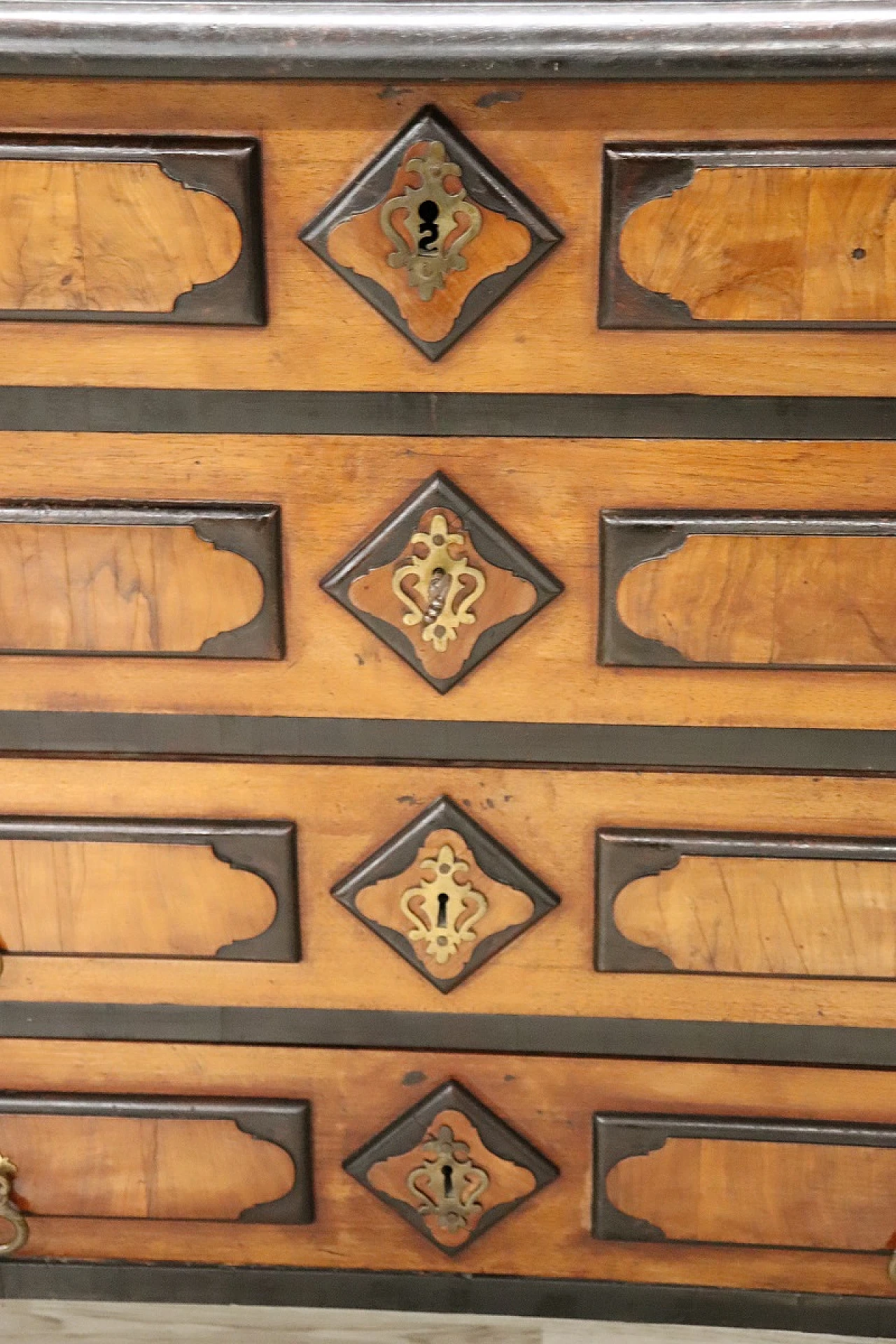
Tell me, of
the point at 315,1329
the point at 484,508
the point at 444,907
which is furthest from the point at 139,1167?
the point at 484,508

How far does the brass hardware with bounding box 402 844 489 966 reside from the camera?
0.90m

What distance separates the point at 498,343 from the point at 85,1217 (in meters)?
0.72

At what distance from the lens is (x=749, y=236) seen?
764mm

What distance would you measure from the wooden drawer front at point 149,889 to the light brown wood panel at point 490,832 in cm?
1

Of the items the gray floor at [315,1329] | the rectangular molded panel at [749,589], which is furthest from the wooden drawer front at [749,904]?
the gray floor at [315,1329]

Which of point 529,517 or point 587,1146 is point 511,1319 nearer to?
point 587,1146

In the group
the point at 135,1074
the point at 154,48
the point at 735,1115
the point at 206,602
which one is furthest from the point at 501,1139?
the point at 154,48

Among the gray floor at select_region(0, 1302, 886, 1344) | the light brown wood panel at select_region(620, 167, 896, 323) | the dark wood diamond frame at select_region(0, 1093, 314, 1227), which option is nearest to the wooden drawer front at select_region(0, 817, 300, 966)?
the dark wood diamond frame at select_region(0, 1093, 314, 1227)

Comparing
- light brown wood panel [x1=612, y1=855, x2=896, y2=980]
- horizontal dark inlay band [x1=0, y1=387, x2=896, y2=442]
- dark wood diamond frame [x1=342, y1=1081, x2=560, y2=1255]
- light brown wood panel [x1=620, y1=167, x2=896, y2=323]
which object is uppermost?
light brown wood panel [x1=620, y1=167, x2=896, y2=323]

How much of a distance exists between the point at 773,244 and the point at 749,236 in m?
0.01

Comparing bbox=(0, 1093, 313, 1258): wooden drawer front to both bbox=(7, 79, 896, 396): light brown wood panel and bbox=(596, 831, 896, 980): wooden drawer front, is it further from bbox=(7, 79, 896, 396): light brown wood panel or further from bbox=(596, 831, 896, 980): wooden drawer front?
bbox=(7, 79, 896, 396): light brown wood panel

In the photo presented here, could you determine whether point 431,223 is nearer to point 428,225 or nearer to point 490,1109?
point 428,225

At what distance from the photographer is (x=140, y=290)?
0.80m

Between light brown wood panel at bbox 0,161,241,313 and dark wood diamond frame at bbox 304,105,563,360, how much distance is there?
6cm
